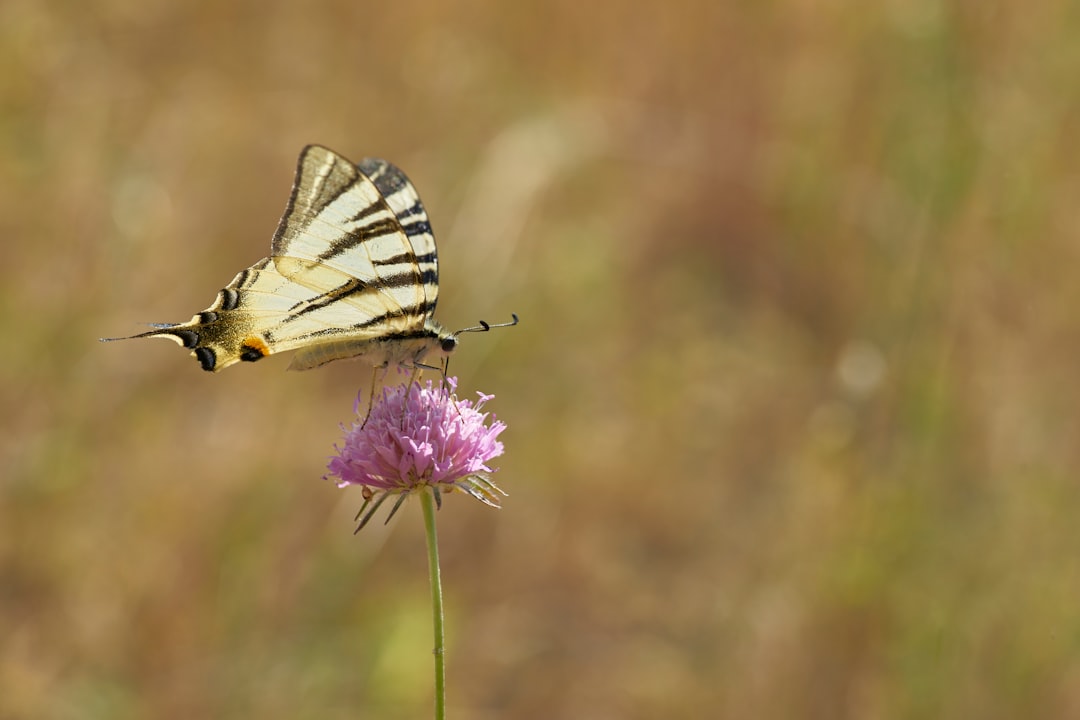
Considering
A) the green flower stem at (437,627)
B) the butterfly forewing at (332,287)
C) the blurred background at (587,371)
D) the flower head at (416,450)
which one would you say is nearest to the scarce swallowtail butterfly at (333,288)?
the butterfly forewing at (332,287)

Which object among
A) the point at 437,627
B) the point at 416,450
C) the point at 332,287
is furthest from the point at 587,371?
the point at 437,627

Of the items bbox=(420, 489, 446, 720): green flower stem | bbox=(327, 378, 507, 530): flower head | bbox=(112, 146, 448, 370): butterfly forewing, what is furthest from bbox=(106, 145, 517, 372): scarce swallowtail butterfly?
bbox=(420, 489, 446, 720): green flower stem

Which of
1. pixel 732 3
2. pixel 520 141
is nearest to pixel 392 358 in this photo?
pixel 520 141

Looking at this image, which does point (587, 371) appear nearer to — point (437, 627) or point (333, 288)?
point (333, 288)

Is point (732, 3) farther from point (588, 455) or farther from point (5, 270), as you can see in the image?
point (5, 270)

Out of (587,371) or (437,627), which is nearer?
(437,627)
